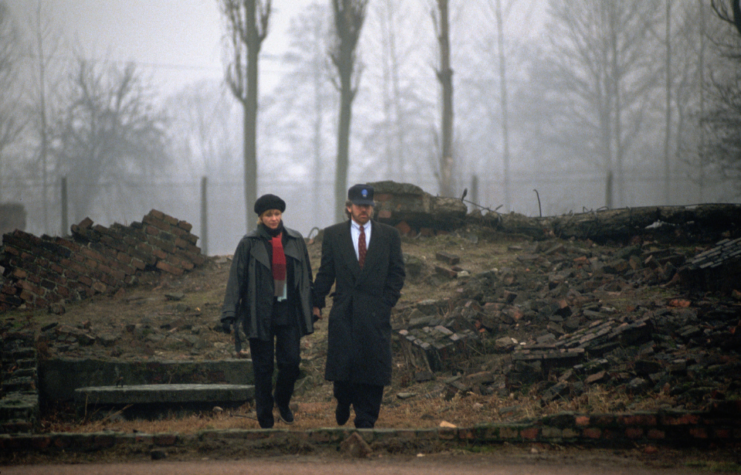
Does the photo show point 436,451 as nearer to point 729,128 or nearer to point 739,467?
point 739,467

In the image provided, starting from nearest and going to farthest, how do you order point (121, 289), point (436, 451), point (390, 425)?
point (436, 451) → point (390, 425) → point (121, 289)

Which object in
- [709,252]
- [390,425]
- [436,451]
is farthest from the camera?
[709,252]

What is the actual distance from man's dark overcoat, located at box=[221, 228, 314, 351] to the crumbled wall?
17.3 feet

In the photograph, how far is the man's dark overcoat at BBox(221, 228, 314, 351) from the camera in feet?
14.5

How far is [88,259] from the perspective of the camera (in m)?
8.82

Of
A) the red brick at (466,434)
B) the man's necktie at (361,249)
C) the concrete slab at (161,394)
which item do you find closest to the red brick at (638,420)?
the red brick at (466,434)

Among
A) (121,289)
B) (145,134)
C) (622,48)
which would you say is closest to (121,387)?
(121,289)

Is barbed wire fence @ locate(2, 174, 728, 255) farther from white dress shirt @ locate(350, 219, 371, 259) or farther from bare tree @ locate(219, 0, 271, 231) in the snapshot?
white dress shirt @ locate(350, 219, 371, 259)

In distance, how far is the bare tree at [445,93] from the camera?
1541 centimetres

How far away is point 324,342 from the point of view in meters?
6.98

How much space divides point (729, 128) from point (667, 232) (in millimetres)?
6591

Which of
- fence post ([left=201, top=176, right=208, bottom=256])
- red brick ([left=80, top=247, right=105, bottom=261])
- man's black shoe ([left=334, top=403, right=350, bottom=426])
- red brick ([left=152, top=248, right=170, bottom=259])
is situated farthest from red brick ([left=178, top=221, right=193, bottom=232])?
man's black shoe ([left=334, top=403, right=350, bottom=426])

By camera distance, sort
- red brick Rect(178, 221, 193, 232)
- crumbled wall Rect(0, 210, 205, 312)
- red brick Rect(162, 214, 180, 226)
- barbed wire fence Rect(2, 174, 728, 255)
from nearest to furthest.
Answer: crumbled wall Rect(0, 210, 205, 312), red brick Rect(162, 214, 180, 226), red brick Rect(178, 221, 193, 232), barbed wire fence Rect(2, 174, 728, 255)

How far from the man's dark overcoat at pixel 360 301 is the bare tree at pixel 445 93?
1079 centimetres
